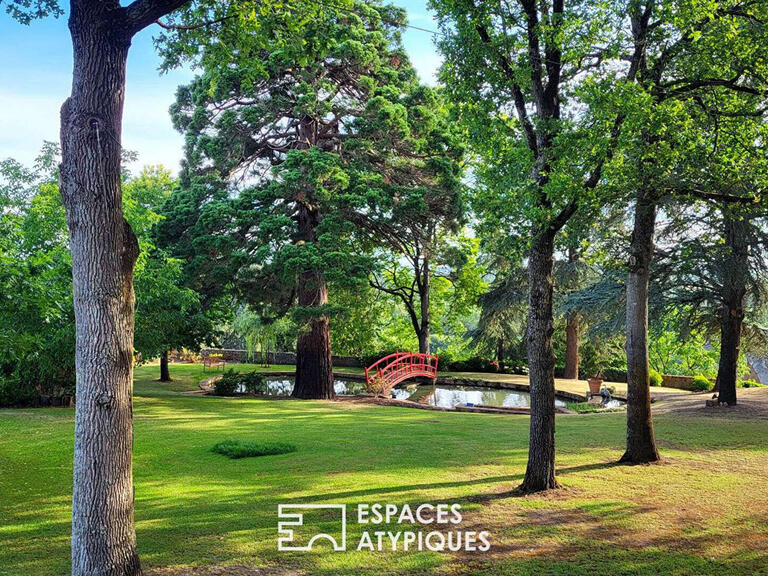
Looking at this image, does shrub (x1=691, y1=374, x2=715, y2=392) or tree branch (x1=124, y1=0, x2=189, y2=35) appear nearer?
tree branch (x1=124, y1=0, x2=189, y2=35)

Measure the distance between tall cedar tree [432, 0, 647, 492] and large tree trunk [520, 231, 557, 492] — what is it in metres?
0.01

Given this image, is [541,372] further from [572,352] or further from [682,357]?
[682,357]

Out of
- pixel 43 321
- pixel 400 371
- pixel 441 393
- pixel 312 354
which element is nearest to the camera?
pixel 43 321

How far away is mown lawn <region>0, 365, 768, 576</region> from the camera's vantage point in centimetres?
484

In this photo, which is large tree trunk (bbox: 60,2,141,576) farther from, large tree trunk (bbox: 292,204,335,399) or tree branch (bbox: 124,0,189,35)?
large tree trunk (bbox: 292,204,335,399)

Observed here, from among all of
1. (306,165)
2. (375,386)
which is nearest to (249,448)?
(306,165)

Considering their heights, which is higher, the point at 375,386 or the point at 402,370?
the point at 402,370

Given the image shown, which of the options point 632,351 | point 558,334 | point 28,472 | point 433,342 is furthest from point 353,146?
point 433,342

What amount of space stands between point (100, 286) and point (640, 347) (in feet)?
24.8

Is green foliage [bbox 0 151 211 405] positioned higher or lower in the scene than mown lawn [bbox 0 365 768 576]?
higher

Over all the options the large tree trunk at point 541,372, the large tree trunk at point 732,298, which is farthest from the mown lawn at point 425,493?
the large tree trunk at point 732,298

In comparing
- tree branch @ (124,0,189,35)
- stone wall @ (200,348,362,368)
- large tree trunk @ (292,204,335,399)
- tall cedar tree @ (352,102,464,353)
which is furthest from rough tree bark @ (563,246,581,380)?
tree branch @ (124,0,189,35)

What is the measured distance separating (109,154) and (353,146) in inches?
542

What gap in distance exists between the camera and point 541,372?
709 cm
